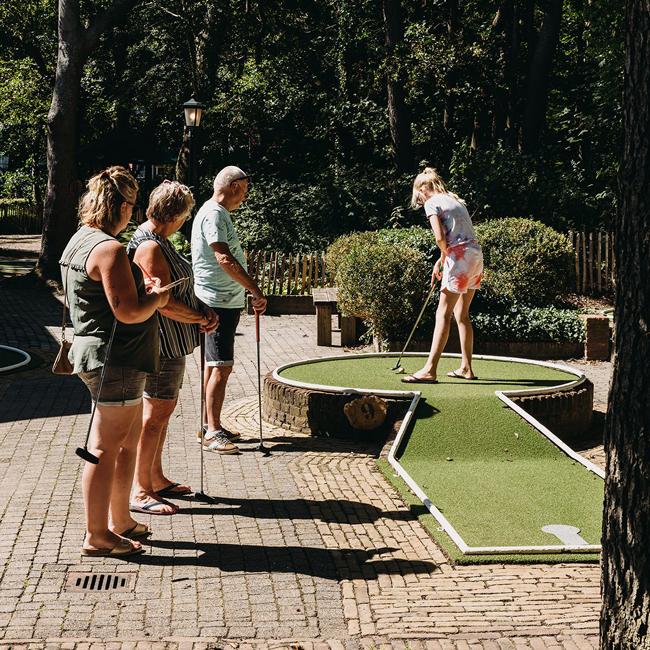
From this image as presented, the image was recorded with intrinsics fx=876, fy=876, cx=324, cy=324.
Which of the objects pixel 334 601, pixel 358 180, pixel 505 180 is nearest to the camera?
pixel 334 601

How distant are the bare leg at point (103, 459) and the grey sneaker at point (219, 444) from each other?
2.26m

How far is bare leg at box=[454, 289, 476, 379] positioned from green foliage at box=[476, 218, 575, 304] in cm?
529

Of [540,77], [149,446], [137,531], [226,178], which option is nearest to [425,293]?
[226,178]

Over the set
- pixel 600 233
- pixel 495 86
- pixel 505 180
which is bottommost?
pixel 600 233

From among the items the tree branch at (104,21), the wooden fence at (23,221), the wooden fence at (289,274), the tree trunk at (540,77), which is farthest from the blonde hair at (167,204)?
the wooden fence at (23,221)

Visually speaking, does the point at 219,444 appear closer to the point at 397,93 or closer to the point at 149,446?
the point at 149,446

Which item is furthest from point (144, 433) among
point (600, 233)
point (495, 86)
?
point (495, 86)

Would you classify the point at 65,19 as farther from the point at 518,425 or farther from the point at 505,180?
the point at 518,425

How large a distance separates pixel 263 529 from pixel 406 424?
84.6 inches

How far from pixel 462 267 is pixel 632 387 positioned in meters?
4.82

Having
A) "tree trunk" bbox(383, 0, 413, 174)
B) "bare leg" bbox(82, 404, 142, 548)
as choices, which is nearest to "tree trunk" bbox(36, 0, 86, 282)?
"tree trunk" bbox(383, 0, 413, 174)

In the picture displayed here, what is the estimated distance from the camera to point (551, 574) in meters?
4.56

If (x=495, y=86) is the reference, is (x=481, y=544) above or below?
below

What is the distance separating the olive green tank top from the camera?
4383 mm
